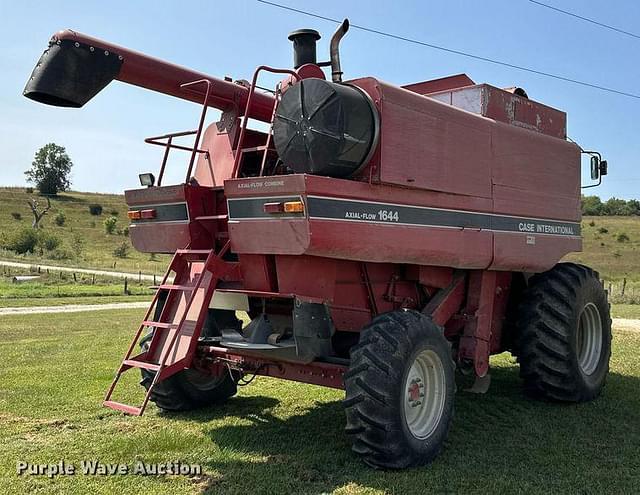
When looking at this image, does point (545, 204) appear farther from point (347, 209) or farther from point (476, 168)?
point (347, 209)

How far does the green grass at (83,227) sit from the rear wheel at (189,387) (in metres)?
37.2

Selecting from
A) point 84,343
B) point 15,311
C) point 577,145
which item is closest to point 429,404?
point 577,145

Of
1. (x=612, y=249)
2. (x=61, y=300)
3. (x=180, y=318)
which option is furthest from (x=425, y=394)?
(x=612, y=249)

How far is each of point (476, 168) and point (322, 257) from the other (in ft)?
5.96

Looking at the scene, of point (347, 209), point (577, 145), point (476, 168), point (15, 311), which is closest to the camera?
point (347, 209)

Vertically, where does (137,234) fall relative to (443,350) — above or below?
above

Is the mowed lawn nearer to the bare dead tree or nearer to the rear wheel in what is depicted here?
the rear wheel

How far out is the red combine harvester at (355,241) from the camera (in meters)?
4.74

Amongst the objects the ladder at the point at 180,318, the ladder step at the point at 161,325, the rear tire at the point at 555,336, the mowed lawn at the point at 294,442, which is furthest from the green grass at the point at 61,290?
the ladder step at the point at 161,325

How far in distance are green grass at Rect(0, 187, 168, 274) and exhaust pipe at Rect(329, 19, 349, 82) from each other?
3886 centimetres

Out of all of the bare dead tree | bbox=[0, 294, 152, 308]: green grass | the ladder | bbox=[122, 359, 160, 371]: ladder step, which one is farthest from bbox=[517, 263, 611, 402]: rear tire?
the bare dead tree

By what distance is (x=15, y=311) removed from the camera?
59.3 ft

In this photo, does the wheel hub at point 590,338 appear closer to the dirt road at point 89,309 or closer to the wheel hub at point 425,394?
the wheel hub at point 425,394

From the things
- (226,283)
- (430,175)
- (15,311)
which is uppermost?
(430,175)
